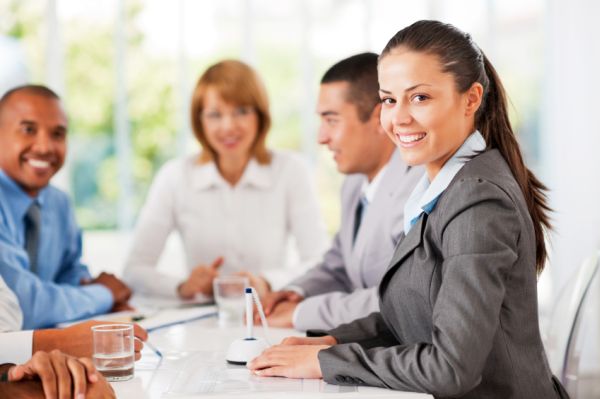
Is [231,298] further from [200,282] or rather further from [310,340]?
[310,340]

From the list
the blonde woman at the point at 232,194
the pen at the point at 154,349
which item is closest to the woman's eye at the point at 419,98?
the pen at the point at 154,349

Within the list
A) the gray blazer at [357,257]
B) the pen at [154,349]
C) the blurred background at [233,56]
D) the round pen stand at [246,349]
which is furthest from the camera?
the blurred background at [233,56]

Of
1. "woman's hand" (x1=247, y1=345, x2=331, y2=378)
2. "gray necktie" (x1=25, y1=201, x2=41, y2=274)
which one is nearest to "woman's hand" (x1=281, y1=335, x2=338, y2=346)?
"woman's hand" (x1=247, y1=345, x2=331, y2=378)

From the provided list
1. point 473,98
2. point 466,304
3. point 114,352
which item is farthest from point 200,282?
point 466,304

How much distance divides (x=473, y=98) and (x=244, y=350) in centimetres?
70

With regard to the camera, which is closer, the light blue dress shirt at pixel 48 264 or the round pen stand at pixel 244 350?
the round pen stand at pixel 244 350

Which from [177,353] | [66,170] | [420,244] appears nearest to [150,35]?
[66,170]

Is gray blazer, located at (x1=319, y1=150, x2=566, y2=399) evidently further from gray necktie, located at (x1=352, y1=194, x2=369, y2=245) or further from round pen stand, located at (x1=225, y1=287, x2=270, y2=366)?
gray necktie, located at (x1=352, y1=194, x2=369, y2=245)

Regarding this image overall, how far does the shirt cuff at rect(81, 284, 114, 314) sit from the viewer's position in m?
2.46

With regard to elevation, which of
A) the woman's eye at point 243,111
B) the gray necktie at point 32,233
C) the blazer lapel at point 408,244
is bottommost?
the gray necktie at point 32,233

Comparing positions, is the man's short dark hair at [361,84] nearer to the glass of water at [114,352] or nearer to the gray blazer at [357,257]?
the gray blazer at [357,257]

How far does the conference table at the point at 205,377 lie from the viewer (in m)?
1.44

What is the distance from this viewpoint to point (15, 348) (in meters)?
1.73

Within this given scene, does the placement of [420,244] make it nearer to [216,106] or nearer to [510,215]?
[510,215]
